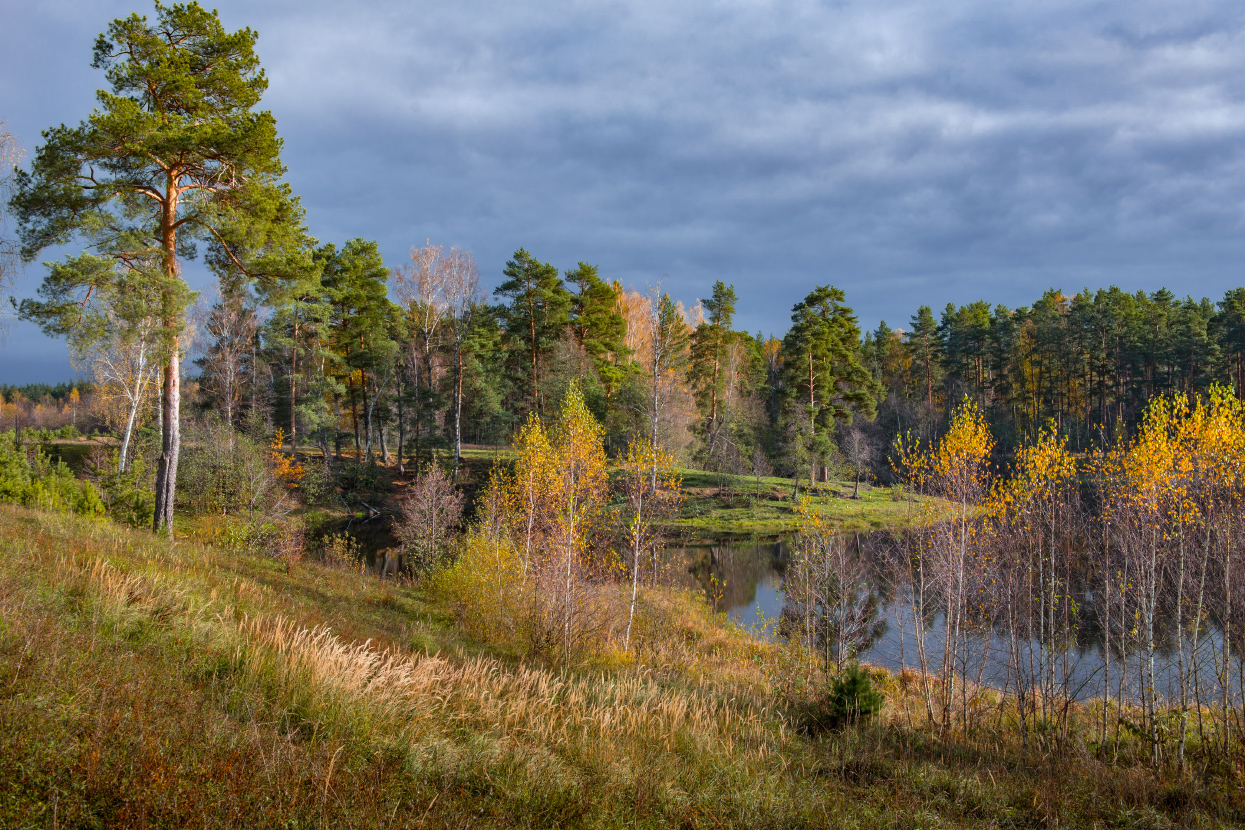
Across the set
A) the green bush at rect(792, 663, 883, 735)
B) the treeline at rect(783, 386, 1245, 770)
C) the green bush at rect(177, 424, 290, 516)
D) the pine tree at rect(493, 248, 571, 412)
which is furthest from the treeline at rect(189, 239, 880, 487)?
the green bush at rect(792, 663, 883, 735)

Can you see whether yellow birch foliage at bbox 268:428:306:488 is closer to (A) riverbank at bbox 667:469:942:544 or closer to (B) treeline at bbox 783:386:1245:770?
(A) riverbank at bbox 667:469:942:544

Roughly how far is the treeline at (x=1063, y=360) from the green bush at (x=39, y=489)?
176 ft

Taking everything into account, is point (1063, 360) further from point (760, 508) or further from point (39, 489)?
point (39, 489)

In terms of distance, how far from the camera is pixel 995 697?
1447cm

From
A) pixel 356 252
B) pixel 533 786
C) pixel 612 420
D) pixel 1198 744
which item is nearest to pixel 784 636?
pixel 1198 744

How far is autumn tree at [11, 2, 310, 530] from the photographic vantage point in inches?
486

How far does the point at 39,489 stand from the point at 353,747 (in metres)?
13.4

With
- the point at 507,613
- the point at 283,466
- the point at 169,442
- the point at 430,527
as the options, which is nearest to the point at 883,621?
the point at 507,613

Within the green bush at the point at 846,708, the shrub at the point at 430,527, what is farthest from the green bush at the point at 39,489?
the green bush at the point at 846,708

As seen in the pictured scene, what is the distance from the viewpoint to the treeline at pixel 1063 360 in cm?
4788

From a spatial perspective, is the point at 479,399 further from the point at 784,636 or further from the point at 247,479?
the point at 784,636

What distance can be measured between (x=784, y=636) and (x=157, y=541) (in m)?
15.7

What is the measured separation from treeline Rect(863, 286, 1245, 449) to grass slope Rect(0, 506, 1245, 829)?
47.7 metres

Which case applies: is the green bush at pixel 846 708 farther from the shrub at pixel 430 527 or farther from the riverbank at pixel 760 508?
the riverbank at pixel 760 508
